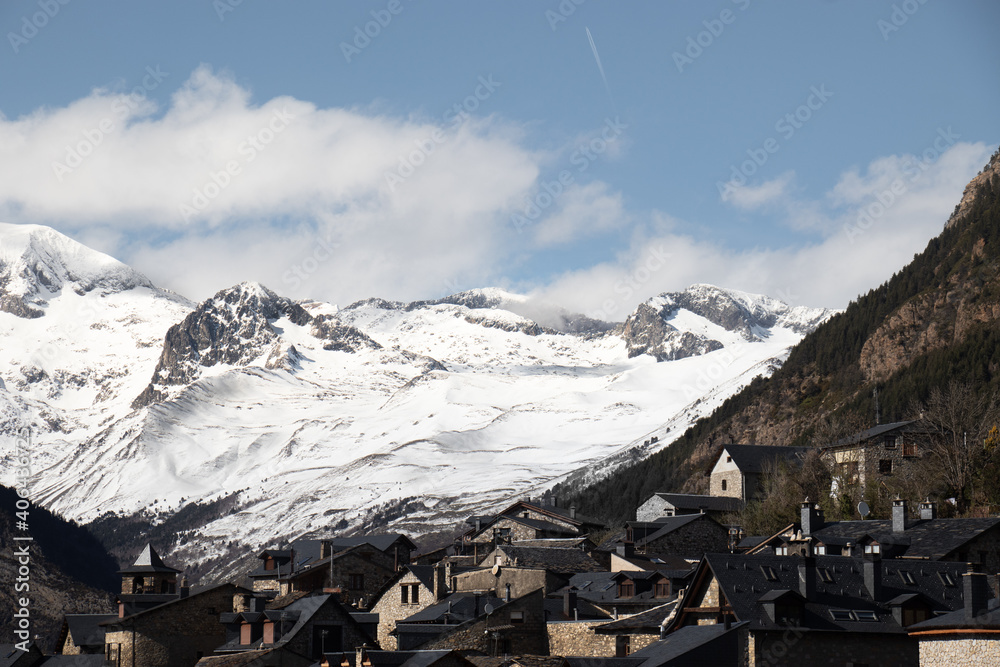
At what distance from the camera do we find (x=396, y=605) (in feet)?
234

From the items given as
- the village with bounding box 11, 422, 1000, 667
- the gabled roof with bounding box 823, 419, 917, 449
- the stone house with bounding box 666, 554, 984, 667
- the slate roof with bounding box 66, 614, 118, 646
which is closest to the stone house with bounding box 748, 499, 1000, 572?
the village with bounding box 11, 422, 1000, 667

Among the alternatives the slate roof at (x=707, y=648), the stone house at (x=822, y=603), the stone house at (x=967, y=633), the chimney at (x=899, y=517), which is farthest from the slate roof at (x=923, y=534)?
the slate roof at (x=707, y=648)

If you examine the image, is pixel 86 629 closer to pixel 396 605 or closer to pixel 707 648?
pixel 396 605

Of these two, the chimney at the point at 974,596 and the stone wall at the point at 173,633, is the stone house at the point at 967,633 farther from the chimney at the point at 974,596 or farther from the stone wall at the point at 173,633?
the stone wall at the point at 173,633

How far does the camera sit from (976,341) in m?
118

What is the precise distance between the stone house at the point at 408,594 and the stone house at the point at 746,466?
36660 millimetres

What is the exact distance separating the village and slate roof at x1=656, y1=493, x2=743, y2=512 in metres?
0.65

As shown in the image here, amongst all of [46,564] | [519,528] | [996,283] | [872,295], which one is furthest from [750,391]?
[46,564]

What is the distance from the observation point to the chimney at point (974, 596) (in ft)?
134

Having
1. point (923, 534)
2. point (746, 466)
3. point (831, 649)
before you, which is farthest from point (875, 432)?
point (831, 649)

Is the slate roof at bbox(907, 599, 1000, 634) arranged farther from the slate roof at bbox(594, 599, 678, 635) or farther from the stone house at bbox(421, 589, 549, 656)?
the stone house at bbox(421, 589, 549, 656)

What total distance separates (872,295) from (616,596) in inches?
4180

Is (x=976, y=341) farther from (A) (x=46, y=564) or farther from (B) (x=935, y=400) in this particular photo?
(A) (x=46, y=564)

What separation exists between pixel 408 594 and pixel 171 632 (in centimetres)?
1302
